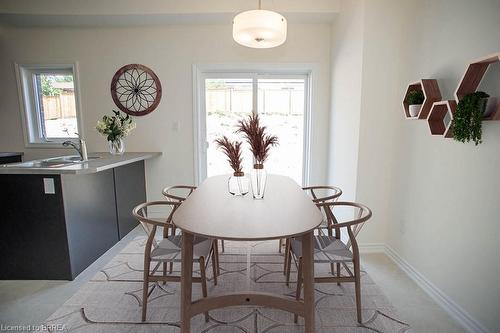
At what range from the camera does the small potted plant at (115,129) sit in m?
3.10

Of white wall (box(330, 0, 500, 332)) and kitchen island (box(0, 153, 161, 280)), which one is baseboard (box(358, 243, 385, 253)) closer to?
white wall (box(330, 0, 500, 332))

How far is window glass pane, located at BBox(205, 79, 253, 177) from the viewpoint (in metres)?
3.65

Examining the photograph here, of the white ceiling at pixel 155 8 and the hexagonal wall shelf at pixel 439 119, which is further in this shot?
the white ceiling at pixel 155 8

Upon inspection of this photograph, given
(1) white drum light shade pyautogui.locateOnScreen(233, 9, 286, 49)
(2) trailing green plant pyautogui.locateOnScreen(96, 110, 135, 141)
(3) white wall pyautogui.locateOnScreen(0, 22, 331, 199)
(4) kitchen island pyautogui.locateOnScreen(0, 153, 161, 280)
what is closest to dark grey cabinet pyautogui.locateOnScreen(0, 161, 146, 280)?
(4) kitchen island pyautogui.locateOnScreen(0, 153, 161, 280)

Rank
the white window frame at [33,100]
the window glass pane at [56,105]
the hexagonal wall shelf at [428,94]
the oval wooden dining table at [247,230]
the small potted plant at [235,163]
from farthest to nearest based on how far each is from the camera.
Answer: the window glass pane at [56,105] < the white window frame at [33,100] < the hexagonal wall shelf at [428,94] < the small potted plant at [235,163] < the oval wooden dining table at [247,230]

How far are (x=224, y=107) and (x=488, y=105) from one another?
2.85 meters

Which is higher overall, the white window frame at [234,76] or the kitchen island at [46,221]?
the white window frame at [234,76]

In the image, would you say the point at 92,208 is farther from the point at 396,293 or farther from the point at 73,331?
the point at 396,293

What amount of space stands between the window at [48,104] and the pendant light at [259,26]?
2.95 metres

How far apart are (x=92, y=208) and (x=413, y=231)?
9.62ft

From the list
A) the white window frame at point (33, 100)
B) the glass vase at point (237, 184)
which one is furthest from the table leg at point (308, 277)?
the white window frame at point (33, 100)

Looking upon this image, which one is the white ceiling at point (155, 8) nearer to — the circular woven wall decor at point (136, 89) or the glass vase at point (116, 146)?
the circular woven wall decor at point (136, 89)

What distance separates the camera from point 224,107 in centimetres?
369

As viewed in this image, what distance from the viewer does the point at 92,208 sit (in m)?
2.46
